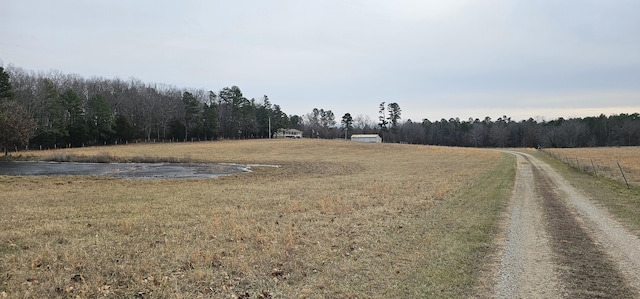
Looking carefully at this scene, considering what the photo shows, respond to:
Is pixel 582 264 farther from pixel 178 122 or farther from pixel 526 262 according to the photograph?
pixel 178 122

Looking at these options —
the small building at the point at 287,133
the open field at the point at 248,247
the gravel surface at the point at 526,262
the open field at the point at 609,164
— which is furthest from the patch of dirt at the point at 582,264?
the small building at the point at 287,133

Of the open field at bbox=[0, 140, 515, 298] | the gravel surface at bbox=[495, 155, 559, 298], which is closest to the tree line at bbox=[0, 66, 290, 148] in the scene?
the open field at bbox=[0, 140, 515, 298]

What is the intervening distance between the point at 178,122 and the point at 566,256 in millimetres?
99343

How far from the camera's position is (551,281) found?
6.05 metres

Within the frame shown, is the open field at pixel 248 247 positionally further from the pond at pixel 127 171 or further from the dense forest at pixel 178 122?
the dense forest at pixel 178 122

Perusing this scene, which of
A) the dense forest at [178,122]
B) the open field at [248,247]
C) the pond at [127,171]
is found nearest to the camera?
the open field at [248,247]

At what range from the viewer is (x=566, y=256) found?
743 cm

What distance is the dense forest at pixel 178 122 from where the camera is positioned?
226 feet

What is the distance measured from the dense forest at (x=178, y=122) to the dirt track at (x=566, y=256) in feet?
172

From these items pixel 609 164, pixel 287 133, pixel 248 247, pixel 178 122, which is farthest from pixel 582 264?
pixel 287 133

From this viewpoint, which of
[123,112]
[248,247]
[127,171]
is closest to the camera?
[248,247]

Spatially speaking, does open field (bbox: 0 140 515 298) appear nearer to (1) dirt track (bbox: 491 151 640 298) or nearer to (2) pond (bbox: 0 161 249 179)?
(1) dirt track (bbox: 491 151 640 298)

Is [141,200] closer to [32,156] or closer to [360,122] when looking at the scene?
[32,156]

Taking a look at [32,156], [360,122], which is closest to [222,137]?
[32,156]
